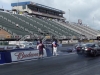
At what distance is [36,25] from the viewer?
Result: 2562 inches

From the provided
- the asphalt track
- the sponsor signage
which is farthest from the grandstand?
the asphalt track

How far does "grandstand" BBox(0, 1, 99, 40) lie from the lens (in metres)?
50.9

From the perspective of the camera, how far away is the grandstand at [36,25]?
50.9 metres

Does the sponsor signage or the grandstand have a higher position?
the grandstand

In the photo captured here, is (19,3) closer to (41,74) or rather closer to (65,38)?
(65,38)

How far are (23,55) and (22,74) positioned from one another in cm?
787

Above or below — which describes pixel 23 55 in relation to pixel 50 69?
above

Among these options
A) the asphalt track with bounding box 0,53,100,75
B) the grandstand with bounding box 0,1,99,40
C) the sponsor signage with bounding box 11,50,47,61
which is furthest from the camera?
the grandstand with bounding box 0,1,99,40

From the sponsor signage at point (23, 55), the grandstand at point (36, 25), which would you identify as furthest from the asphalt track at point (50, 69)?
the grandstand at point (36, 25)

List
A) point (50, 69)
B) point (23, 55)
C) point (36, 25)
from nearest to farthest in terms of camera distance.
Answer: point (50, 69) < point (23, 55) < point (36, 25)

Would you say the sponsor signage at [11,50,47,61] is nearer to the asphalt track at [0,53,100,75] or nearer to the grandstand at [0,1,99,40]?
the asphalt track at [0,53,100,75]

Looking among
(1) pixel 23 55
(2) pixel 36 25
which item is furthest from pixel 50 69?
(2) pixel 36 25

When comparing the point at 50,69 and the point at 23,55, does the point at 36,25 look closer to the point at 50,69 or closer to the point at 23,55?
the point at 23,55

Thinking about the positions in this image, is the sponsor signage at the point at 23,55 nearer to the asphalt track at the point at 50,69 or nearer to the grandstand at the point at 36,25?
the asphalt track at the point at 50,69
